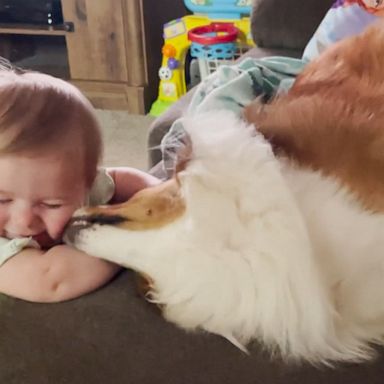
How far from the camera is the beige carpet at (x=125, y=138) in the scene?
8.02 ft

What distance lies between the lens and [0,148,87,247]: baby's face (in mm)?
958

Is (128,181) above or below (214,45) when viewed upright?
above

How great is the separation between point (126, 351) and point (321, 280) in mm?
226

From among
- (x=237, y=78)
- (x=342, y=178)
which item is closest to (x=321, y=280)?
(x=342, y=178)

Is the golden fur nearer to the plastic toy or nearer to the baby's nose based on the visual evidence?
the baby's nose

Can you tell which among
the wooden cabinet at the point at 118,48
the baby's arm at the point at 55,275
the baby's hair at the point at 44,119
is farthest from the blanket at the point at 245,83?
the wooden cabinet at the point at 118,48

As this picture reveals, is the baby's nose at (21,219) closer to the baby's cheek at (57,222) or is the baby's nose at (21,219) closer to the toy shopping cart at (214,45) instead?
the baby's cheek at (57,222)

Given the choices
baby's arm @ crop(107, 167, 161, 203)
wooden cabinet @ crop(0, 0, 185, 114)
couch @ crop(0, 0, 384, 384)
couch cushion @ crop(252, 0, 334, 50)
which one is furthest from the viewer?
wooden cabinet @ crop(0, 0, 185, 114)

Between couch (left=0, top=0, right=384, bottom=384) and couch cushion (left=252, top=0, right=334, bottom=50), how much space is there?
125 centimetres

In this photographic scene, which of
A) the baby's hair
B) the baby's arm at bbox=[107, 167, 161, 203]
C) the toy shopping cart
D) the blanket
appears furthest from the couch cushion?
the baby's hair

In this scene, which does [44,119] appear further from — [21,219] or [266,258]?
[266,258]

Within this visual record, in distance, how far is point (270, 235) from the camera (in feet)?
2.50

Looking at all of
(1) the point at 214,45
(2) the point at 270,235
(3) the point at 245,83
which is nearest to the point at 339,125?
(2) the point at 270,235

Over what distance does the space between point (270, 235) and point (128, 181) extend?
1.78 feet
